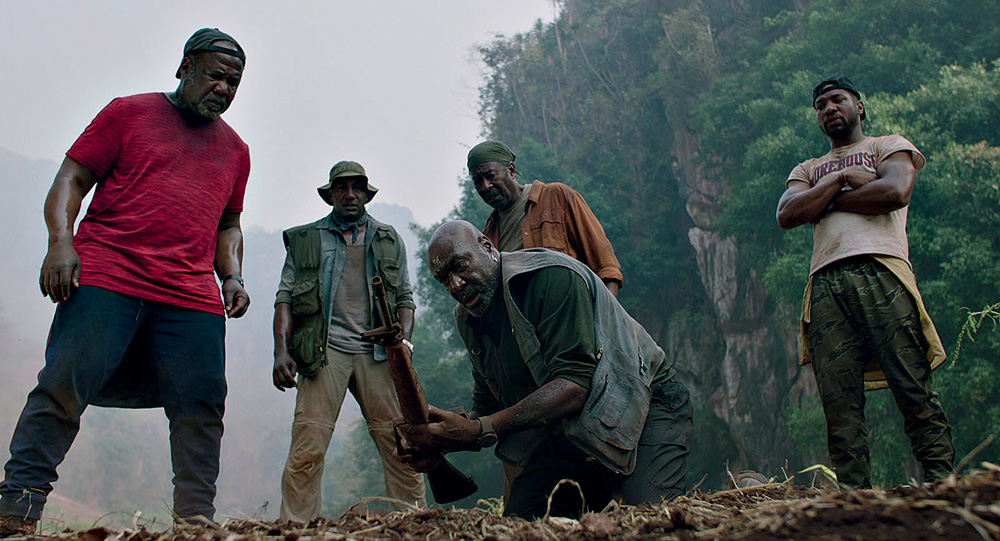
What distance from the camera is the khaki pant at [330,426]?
360cm

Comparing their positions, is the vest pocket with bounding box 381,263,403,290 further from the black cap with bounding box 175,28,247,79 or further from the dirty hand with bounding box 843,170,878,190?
the dirty hand with bounding box 843,170,878,190

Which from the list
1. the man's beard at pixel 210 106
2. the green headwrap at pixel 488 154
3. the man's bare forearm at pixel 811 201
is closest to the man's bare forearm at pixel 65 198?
the man's beard at pixel 210 106

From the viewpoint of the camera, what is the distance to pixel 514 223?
3910 mm

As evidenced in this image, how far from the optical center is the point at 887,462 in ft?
38.1

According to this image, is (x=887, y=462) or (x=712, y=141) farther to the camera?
(x=712, y=141)

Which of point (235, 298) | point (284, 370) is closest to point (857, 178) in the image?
point (235, 298)

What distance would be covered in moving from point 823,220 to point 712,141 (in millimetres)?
19017

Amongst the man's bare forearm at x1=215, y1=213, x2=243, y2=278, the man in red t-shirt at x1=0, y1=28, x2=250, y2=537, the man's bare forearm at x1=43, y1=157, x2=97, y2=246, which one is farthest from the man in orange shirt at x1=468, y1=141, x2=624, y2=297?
the man's bare forearm at x1=43, y1=157, x2=97, y2=246

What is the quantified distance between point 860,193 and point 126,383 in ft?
10.1

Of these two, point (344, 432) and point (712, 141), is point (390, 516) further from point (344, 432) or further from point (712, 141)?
point (344, 432)

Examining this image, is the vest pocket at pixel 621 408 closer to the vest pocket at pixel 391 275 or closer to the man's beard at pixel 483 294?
the man's beard at pixel 483 294

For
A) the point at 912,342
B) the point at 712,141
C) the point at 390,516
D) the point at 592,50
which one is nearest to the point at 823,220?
the point at 912,342

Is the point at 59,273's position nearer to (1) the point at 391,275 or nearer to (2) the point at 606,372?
(1) the point at 391,275

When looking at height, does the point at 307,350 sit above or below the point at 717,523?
above
